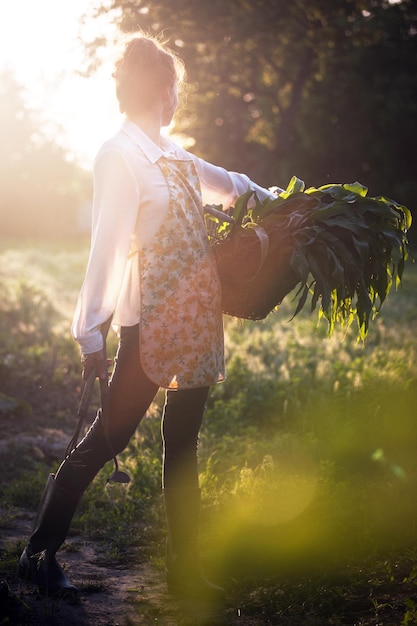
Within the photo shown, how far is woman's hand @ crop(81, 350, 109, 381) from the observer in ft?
11.1

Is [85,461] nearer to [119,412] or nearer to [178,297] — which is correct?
[119,412]

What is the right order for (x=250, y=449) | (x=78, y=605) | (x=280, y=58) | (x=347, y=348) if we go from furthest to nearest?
(x=280, y=58) → (x=347, y=348) → (x=250, y=449) → (x=78, y=605)

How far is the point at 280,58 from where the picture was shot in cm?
2852

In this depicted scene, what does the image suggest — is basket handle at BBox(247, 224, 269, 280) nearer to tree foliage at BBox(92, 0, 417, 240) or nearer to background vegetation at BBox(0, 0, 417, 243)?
background vegetation at BBox(0, 0, 417, 243)

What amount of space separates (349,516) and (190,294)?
1647 millimetres

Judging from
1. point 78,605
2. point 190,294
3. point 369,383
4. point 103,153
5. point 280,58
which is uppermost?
point 280,58

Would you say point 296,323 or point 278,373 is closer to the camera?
point 278,373

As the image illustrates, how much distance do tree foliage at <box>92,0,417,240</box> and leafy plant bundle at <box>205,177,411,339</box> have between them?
1853 cm

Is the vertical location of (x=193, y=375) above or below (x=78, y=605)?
above

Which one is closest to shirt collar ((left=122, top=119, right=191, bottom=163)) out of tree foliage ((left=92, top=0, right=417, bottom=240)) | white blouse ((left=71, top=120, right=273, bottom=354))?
white blouse ((left=71, top=120, right=273, bottom=354))

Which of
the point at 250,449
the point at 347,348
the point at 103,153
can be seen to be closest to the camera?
the point at 103,153

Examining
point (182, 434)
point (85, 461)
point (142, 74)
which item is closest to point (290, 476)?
point (182, 434)

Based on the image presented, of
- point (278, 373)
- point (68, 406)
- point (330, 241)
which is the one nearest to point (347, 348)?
point (278, 373)

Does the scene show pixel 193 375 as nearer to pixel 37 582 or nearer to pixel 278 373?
pixel 37 582
